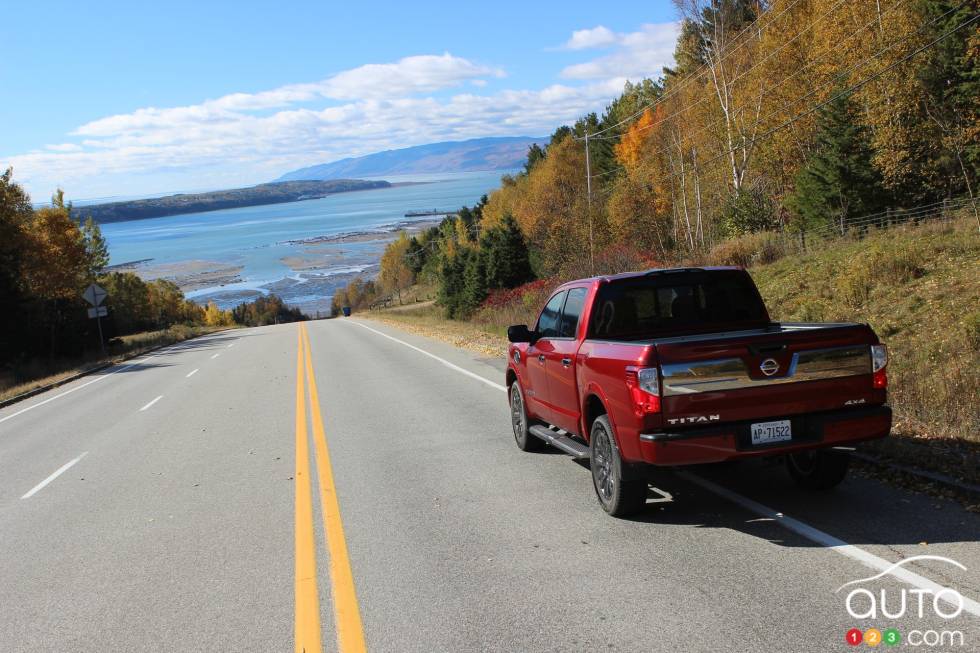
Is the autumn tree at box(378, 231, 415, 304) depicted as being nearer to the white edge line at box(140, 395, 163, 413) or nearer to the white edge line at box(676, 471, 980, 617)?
the white edge line at box(140, 395, 163, 413)

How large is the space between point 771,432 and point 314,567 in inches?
130

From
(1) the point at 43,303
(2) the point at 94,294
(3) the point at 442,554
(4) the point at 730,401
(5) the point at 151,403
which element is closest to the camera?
(4) the point at 730,401

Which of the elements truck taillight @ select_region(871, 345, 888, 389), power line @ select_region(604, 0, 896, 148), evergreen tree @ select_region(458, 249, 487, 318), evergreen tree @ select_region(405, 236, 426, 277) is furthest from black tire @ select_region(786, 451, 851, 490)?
evergreen tree @ select_region(405, 236, 426, 277)

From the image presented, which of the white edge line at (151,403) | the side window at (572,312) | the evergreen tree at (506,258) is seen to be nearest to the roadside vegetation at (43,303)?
the white edge line at (151,403)

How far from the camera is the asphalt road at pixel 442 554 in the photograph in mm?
4441

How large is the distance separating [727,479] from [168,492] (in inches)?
217

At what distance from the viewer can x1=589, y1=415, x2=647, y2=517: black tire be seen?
20.2 ft

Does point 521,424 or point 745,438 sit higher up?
point 745,438

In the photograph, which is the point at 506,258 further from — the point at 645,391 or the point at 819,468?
the point at 645,391

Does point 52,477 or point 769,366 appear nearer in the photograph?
point 769,366

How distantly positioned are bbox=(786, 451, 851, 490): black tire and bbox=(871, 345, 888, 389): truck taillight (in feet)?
2.03

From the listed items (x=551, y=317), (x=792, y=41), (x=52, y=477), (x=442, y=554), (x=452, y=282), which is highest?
(x=792, y=41)

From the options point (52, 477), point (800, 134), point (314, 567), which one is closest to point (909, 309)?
point (314, 567)

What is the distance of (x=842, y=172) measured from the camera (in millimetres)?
33062
